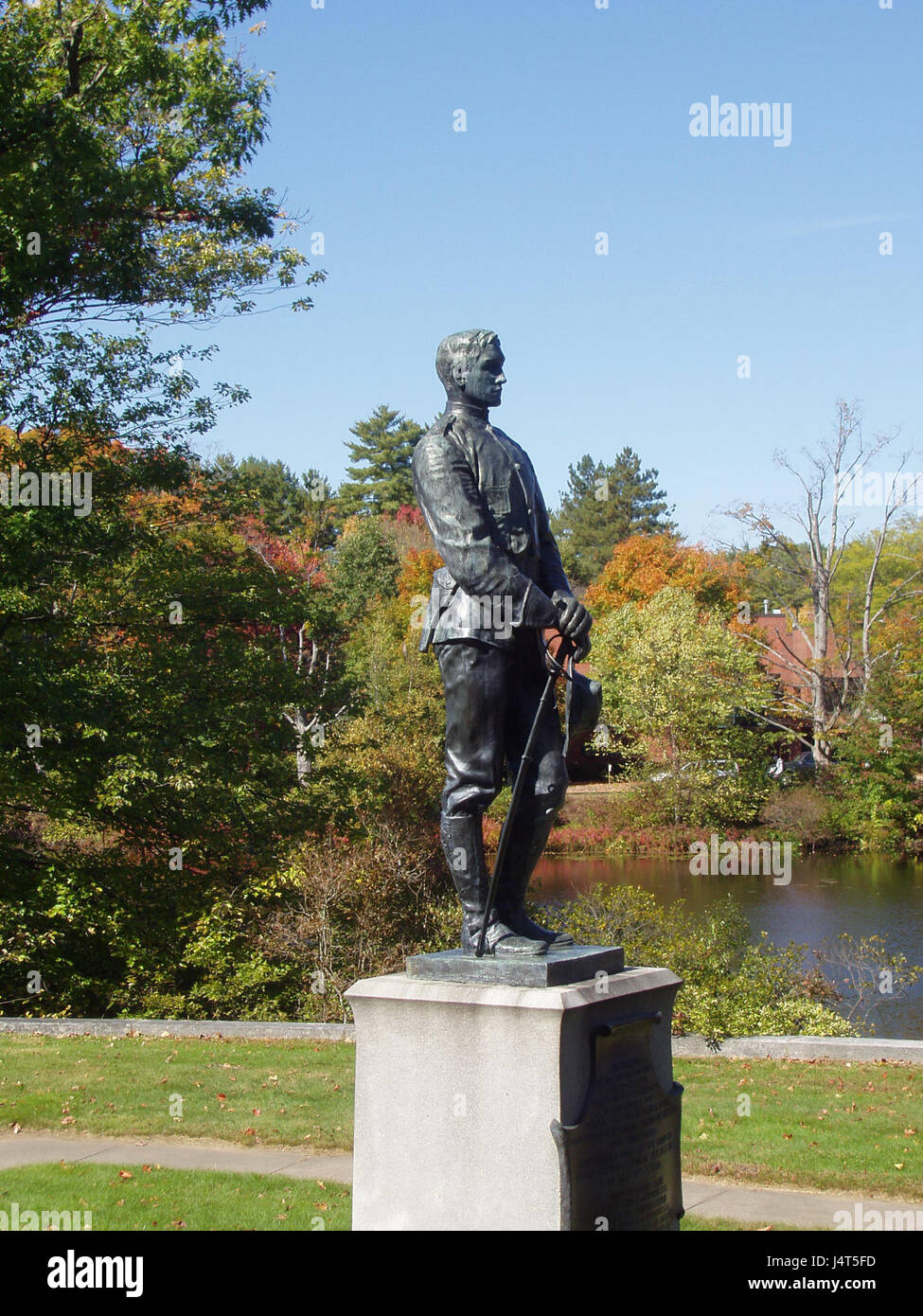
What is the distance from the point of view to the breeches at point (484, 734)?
5727mm

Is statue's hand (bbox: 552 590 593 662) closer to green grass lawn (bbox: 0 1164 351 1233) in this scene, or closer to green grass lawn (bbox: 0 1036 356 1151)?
green grass lawn (bbox: 0 1164 351 1233)

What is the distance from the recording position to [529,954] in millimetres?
5441

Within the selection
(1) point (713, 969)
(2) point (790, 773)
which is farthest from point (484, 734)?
(2) point (790, 773)

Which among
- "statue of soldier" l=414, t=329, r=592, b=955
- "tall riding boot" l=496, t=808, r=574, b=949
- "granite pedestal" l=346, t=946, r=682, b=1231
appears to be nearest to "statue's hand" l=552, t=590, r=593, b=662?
"statue of soldier" l=414, t=329, r=592, b=955

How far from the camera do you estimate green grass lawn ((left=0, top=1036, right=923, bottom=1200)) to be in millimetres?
7523

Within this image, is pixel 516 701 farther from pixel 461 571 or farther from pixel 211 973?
pixel 211 973

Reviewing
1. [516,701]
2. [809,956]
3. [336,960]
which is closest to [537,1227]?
[516,701]

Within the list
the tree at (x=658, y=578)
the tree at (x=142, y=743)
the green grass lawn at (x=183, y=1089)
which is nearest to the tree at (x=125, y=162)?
the tree at (x=142, y=743)

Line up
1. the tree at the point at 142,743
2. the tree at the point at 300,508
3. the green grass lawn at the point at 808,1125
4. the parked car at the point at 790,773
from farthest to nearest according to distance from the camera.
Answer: the tree at the point at 300,508
the parked car at the point at 790,773
the tree at the point at 142,743
the green grass lawn at the point at 808,1125

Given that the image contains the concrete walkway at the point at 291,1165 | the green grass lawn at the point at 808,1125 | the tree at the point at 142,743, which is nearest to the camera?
the concrete walkway at the point at 291,1165

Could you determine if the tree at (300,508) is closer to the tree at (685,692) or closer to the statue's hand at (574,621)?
the tree at (685,692)

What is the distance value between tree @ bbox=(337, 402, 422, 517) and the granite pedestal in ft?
197

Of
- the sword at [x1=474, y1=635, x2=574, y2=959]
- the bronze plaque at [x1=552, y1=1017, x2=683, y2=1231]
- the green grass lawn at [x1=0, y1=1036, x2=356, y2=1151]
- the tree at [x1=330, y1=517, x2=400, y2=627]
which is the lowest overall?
the green grass lawn at [x1=0, y1=1036, x2=356, y2=1151]

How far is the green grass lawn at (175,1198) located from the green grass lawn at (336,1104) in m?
0.95
